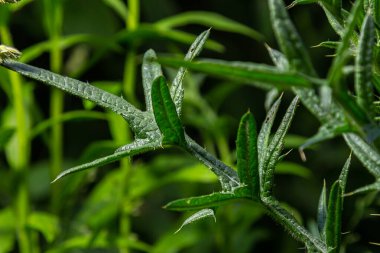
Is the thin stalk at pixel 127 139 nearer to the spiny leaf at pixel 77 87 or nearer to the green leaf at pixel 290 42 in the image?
the spiny leaf at pixel 77 87

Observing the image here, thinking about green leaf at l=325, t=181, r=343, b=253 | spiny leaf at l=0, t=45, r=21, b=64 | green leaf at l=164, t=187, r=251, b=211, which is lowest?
green leaf at l=325, t=181, r=343, b=253

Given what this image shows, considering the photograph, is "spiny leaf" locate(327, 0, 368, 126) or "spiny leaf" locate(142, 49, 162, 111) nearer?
"spiny leaf" locate(327, 0, 368, 126)

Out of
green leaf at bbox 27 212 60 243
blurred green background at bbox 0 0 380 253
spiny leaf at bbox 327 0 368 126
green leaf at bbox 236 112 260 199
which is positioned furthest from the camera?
blurred green background at bbox 0 0 380 253

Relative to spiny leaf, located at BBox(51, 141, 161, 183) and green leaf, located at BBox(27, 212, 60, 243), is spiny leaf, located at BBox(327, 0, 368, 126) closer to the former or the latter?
spiny leaf, located at BBox(51, 141, 161, 183)

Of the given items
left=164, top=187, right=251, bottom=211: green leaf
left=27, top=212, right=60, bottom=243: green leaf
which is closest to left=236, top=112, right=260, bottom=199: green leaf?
left=164, top=187, right=251, bottom=211: green leaf

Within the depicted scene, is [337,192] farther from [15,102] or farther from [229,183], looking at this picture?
[15,102]

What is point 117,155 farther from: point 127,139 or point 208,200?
point 127,139

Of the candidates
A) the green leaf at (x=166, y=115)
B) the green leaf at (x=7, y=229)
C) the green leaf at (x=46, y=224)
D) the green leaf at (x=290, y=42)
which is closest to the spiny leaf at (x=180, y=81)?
the green leaf at (x=166, y=115)
